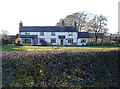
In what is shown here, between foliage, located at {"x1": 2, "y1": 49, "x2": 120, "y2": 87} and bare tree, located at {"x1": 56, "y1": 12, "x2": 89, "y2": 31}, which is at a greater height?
bare tree, located at {"x1": 56, "y1": 12, "x2": 89, "y2": 31}

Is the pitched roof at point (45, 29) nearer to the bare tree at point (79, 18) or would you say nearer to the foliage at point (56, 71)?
the bare tree at point (79, 18)

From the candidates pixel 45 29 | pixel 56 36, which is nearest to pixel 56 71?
pixel 56 36

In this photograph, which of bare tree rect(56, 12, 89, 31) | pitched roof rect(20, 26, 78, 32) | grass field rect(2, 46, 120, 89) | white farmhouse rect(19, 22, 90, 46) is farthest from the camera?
bare tree rect(56, 12, 89, 31)

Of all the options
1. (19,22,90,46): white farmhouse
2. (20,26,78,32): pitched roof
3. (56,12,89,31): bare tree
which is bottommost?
(19,22,90,46): white farmhouse

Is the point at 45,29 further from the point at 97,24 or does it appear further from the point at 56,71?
the point at 56,71

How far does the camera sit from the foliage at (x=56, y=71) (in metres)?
5.56

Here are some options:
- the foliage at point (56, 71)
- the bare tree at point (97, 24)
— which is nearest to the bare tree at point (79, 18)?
the bare tree at point (97, 24)

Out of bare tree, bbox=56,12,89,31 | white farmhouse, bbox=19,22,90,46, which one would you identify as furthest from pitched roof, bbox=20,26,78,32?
bare tree, bbox=56,12,89,31

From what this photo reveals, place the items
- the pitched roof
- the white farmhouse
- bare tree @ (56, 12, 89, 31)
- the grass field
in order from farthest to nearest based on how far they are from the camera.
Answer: bare tree @ (56, 12, 89, 31) < the pitched roof < the white farmhouse < the grass field

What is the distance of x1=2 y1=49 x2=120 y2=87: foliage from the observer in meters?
5.56

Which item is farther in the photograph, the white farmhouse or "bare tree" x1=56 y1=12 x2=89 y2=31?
"bare tree" x1=56 y1=12 x2=89 y2=31

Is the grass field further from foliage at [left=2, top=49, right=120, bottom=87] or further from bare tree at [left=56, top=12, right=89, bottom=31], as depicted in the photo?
bare tree at [left=56, top=12, right=89, bottom=31]

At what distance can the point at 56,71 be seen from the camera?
591 cm

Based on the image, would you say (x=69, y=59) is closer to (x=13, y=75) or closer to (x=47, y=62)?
(x=47, y=62)
